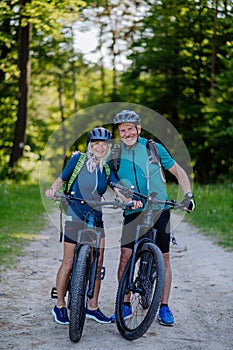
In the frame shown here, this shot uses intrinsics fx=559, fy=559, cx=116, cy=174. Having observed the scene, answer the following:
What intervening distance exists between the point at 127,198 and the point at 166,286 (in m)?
1.05

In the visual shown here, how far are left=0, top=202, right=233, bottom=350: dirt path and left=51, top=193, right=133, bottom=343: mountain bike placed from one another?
21cm

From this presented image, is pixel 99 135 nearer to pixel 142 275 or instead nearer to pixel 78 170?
pixel 78 170

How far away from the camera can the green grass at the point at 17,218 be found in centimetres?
899

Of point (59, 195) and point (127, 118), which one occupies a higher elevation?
point (127, 118)

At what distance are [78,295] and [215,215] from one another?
25.4ft

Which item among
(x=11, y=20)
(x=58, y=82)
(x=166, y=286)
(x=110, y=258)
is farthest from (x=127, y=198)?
(x=58, y=82)

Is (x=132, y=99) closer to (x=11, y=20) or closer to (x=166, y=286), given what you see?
(x=11, y=20)

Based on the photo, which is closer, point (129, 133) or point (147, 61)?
point (129, 133)

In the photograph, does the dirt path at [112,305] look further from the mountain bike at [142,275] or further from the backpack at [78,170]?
the backpack at [78,170]

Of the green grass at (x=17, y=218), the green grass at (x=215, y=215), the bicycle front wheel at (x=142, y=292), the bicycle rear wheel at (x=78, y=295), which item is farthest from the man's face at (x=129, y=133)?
the green grass at (x=215, y=215)

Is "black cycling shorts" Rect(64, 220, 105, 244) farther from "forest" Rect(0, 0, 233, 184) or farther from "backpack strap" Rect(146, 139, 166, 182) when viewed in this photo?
"forest" Rect(0, 0, 233, 184)

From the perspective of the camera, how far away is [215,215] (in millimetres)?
12141

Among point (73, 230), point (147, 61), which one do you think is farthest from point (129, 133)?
point (147, 61)

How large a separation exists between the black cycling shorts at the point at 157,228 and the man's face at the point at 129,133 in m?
0.71
